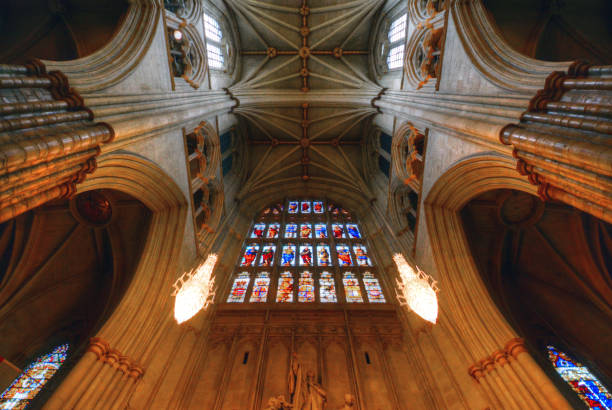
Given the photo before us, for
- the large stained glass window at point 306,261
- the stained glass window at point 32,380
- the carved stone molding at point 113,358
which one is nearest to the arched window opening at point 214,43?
the large stained glass window at point 306,261

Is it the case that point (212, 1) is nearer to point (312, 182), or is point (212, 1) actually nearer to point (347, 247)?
point (312, 182)

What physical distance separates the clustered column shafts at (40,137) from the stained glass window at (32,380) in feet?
18.1

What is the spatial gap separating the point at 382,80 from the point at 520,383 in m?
12.7

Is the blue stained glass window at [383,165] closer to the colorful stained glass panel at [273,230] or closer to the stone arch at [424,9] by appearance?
A: the colorful stained glass panel at [273,230]

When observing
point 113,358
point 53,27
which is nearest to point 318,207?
point 113,358

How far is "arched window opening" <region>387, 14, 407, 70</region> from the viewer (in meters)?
12.8

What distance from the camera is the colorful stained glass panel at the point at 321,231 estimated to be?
1395 cm

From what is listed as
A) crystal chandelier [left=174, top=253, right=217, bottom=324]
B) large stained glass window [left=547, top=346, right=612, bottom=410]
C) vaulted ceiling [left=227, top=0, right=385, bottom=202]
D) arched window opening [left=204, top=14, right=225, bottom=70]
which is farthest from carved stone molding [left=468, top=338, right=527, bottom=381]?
arched window opening [left=204, top=14, right=225, bottom=70]

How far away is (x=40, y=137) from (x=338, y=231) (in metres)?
11.5

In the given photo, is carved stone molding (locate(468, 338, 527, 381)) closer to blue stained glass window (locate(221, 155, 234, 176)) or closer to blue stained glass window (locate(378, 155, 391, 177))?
blue stained glass window (locate(378, 155, 391, 177))

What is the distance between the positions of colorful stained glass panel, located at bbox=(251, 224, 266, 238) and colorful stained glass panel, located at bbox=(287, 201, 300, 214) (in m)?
1.89

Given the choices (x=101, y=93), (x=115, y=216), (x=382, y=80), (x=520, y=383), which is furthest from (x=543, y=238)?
(x=115, y=216)

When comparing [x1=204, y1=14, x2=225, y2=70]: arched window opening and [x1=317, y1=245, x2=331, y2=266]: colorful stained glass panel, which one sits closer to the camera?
[x1=317, y1=245, x2=331, y2=266]: colorful stained glass panel

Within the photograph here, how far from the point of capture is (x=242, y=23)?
14820 millimetres
